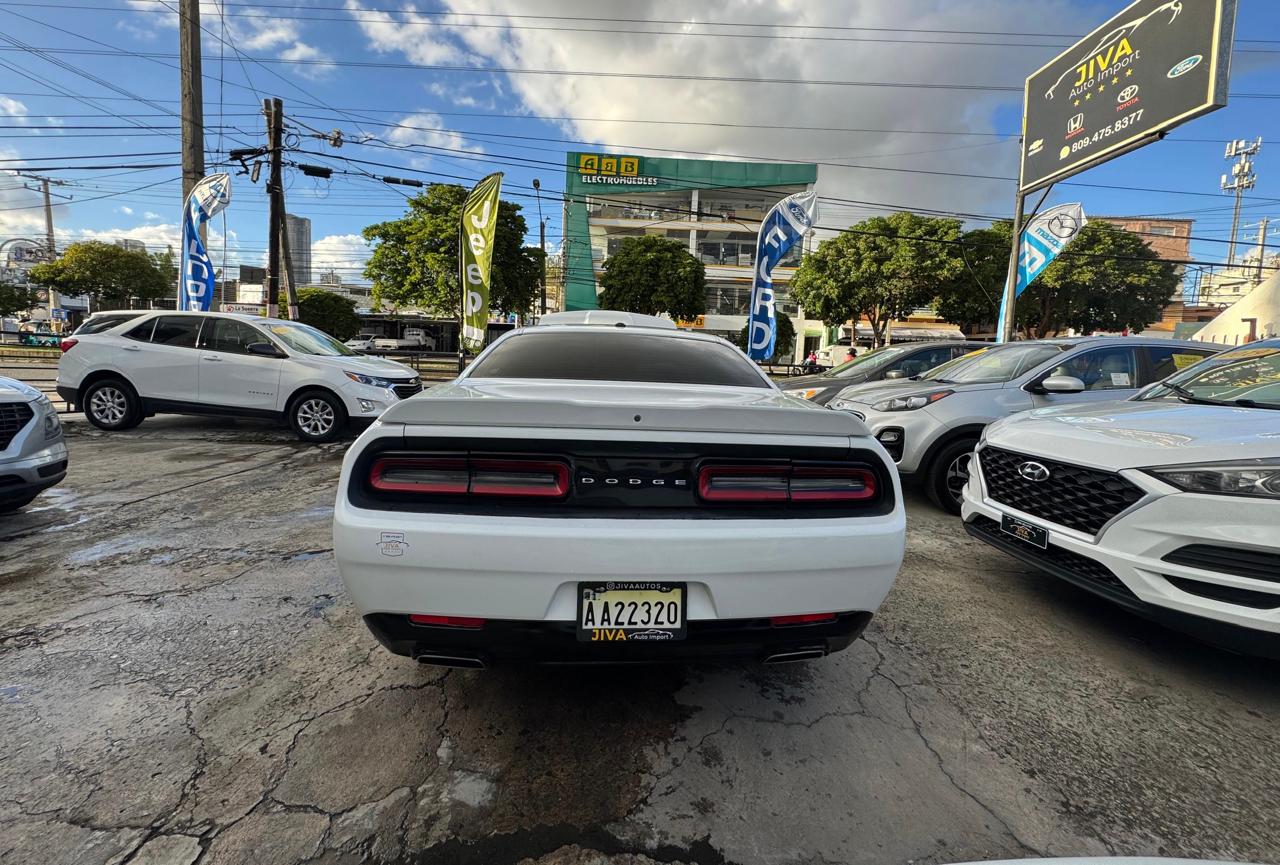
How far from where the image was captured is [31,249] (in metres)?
45.9

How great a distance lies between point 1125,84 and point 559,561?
16.8 metres

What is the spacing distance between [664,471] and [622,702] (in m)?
1.04

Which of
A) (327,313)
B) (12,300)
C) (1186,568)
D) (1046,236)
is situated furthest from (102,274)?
(1186,568)

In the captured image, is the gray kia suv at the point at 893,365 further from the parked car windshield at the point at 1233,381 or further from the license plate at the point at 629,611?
the license plate at the point at 629,611

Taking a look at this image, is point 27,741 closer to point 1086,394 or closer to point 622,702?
point 622,702

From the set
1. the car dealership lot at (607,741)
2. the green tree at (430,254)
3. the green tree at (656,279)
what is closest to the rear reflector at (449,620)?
the car dealership lot at (607,741)

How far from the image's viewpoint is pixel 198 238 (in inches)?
456

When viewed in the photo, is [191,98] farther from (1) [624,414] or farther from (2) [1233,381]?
(2) [1233,381]

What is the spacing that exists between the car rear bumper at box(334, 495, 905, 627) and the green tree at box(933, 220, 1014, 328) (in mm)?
28174

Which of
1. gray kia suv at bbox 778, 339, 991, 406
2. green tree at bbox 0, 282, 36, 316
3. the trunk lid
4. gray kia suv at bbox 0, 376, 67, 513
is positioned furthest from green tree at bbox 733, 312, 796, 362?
green tree at bbox 0, 282, 36, 316

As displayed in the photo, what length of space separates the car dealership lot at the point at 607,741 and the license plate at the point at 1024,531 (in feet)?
1.46

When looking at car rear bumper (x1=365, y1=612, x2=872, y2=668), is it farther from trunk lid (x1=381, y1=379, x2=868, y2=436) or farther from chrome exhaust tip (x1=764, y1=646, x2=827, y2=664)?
trunk lid (x1=381, y1=379, x2=868, y2=436)

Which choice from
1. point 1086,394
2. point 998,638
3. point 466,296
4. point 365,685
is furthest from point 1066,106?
point 365,685

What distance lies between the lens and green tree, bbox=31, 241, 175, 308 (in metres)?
35.8
